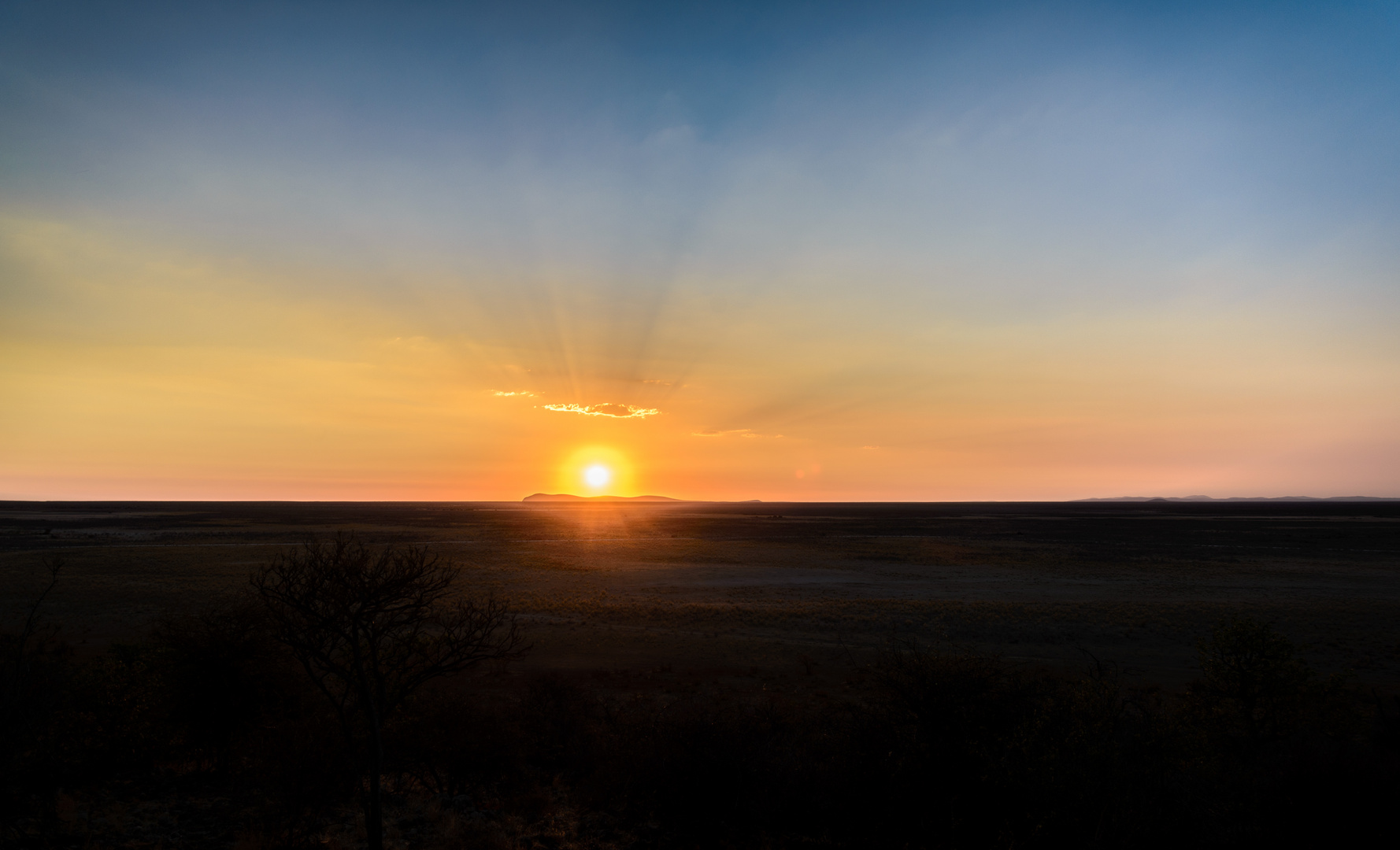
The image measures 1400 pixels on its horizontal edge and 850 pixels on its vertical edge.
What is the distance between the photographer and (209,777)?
52.0 ft

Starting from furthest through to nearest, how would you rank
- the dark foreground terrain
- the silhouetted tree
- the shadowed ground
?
1. the shadowed ground
2. the silhouetted tree
3. the dark foreground terrain

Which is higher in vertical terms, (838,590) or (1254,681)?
(1254,681)

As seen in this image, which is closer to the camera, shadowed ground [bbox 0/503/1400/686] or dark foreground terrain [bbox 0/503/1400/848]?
dark foreground terrain [bbox 0/503/1400/848]

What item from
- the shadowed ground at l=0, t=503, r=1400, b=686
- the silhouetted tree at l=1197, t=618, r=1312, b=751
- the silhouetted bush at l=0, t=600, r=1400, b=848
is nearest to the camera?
the silhouetted bush at l=0, t=600, r=1400, b=848

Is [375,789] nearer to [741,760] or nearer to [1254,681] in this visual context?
[741,760]

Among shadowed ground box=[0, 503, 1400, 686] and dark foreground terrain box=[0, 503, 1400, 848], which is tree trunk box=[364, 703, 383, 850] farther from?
shadowed ground box=[0, 503, 1400, 686]

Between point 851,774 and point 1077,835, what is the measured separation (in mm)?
4227

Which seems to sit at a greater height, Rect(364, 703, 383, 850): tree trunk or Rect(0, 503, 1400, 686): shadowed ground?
Rect(364, 703, 383, 850): tree trunk

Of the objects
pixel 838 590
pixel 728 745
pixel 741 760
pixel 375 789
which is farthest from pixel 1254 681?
pixel 838 590

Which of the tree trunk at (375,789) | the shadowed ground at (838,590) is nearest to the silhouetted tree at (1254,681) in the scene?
the shadowed ground at (838,590)

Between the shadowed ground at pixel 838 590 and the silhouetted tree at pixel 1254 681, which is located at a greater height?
the silhouetted tree at pixel 1254 681

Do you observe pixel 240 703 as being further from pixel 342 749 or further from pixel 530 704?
pixel 530 704

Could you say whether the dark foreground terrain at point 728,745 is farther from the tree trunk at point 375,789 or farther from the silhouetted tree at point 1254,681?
the tree trunk at point 375,789

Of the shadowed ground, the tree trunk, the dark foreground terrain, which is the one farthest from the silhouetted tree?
the tree trunk
